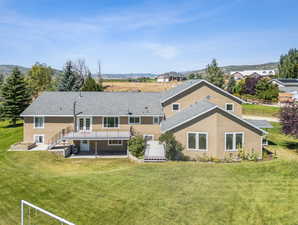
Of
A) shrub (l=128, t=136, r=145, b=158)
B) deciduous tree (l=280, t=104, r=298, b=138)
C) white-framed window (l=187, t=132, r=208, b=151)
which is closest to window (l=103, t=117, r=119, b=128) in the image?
shrub (l=128, t=136, r=145, b=158)

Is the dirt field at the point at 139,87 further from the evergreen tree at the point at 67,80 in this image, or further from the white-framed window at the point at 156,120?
the white-framed window at the point at 156,120

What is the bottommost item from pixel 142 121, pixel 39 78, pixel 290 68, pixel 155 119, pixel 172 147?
pixel 172 147

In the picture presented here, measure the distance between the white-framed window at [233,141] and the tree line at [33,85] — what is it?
1325 inches

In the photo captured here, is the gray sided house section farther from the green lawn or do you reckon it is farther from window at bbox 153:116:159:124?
the green lawn

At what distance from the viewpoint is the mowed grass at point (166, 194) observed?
1102 centimetres

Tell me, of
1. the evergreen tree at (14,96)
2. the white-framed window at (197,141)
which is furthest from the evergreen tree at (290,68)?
the evergreen tree at (14,96)

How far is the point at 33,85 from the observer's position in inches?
2495

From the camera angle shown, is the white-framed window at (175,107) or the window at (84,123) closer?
the window at (84,123)

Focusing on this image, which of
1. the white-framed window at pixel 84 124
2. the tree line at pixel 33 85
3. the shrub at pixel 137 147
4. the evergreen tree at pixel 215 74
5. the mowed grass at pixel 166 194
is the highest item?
the evergreen tree at pixel 215 74

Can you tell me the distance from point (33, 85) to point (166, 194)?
2386 inches

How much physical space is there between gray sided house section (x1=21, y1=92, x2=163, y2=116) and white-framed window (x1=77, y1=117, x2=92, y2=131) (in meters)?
A: 0.77

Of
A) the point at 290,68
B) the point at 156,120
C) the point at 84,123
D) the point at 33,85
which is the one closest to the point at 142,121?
the point at 156,120

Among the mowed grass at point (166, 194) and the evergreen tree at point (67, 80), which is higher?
the evergreen tree at point (67, 80)

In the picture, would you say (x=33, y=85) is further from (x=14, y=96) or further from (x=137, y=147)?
(x=137, y=147)
